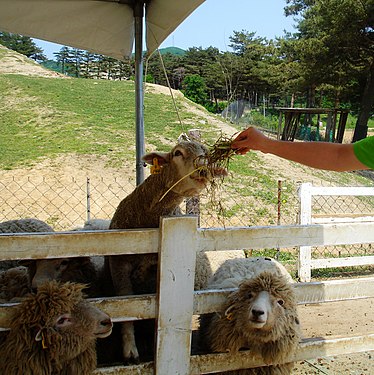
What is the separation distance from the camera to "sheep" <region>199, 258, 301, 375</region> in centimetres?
287

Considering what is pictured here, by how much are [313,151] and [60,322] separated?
1845 mm

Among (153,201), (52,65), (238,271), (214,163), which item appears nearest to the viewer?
(214,163)

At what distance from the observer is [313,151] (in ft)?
8.58

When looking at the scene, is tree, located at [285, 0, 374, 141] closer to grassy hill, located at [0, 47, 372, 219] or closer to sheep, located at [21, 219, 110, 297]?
grassy hill, located at [0, 47, 372, 219]

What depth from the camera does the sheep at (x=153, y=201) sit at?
313 centimetres

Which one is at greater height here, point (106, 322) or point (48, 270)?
point (48, 270)

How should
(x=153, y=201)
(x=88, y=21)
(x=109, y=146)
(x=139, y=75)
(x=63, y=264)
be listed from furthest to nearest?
(x=109, y=146)
(x=88, y=21)
(x=139, y=75)
(x=153, y=201)
(x=63, y=264)

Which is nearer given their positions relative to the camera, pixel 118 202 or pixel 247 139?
pixel 247 139

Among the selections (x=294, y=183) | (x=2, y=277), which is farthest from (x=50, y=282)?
(x=294, y=183)

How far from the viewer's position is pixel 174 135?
1959cm

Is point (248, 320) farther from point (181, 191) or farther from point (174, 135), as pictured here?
point (174, 135)

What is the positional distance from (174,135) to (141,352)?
1682 cm

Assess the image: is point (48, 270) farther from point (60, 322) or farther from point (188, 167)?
point (188, 167)

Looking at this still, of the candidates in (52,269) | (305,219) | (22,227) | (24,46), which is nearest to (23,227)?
(22,227)
